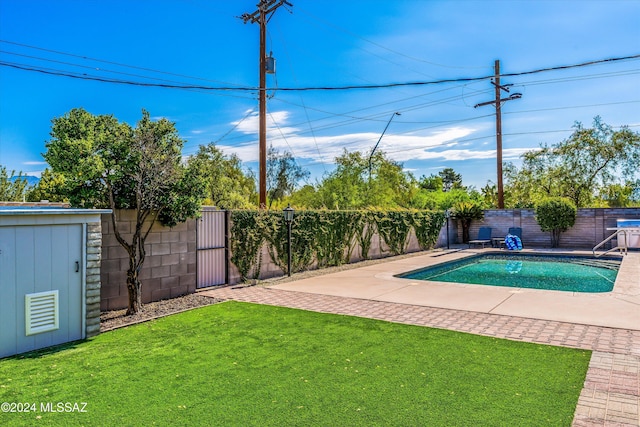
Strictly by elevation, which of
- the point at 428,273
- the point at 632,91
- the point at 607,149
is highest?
the point at 632,91

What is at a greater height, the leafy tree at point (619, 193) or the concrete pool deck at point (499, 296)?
the leafy tree at point (619, 193)

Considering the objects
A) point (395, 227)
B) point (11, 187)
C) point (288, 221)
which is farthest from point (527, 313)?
point (11, 187)

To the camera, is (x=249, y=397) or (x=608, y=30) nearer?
(x=249, y=397)

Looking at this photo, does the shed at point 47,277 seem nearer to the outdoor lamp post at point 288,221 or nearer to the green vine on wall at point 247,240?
the green vine on wall at point 247,240

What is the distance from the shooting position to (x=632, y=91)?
55.3 feet

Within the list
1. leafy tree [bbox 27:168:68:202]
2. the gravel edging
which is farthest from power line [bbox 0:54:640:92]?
the gravel edging

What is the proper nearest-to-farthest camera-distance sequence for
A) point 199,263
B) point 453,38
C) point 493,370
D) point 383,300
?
point 493,370
point 383,300
point 199,263
point 453,38

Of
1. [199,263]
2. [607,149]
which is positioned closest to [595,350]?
[199,263]

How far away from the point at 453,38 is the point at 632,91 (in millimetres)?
9584

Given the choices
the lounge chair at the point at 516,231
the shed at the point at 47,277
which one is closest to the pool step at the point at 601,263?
the lounge chair at the point at 516,231

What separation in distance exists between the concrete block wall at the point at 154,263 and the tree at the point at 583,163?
62.6ft

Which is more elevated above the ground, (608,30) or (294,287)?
(608,30)

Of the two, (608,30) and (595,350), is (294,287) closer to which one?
(595,350)

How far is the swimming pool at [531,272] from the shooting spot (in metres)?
9.62
